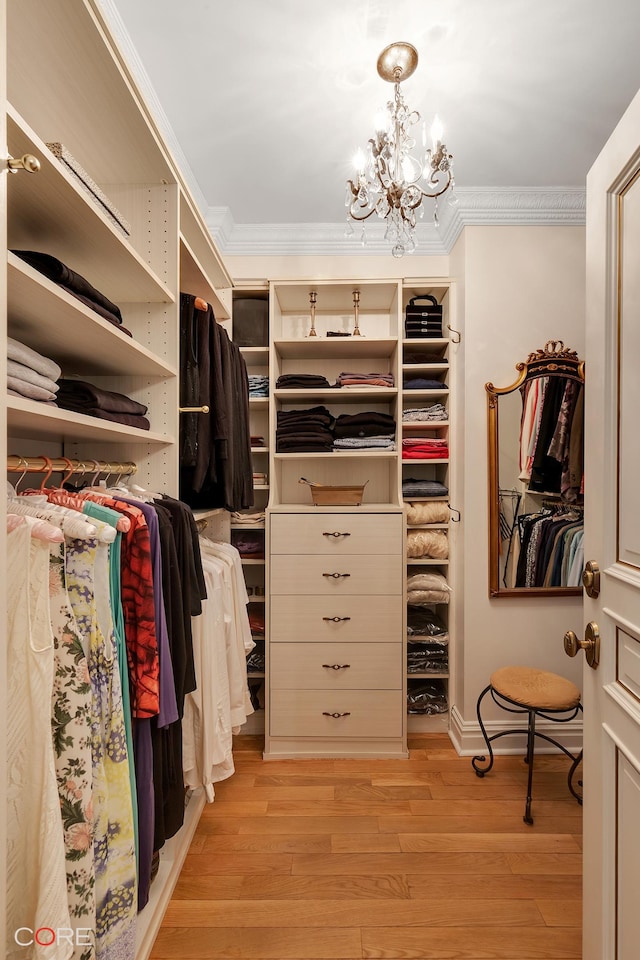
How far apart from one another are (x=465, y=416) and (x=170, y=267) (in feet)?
5.17

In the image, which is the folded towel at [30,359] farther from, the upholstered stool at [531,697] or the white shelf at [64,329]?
the upholstered stool at [531,697]

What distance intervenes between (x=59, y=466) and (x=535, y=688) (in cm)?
207

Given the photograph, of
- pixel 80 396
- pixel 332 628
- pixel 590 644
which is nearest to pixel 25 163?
pixel 80 396

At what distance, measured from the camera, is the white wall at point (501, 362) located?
265 cm

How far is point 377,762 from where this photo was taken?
2613 millimetres

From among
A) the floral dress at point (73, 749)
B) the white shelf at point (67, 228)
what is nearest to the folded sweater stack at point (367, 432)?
the white shelf at point (67, 228)

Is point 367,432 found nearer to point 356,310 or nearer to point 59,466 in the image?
point 356,310

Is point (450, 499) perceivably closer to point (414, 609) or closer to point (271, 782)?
point (414, 609)

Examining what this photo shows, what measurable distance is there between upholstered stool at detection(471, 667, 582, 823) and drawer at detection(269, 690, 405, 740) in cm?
42

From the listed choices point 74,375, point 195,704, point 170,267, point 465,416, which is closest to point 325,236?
point 465,416

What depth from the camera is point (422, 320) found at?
289 centimetres

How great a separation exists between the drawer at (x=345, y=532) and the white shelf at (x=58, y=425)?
1035 mm

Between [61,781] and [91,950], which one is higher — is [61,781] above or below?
above

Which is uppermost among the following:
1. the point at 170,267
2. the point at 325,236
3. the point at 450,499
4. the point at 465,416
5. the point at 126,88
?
the point at 325,236
